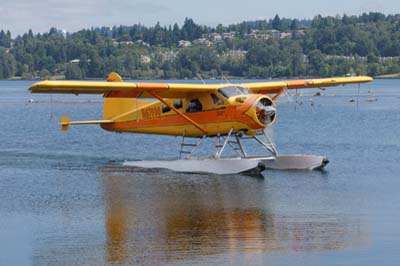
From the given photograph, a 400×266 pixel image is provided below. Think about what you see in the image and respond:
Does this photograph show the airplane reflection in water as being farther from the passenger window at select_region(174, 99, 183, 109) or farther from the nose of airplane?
the passenger window at select_region(174, 99, 183, 109)

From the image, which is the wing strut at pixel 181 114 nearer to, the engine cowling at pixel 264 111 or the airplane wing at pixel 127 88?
the airplane wing at pixel 127 88

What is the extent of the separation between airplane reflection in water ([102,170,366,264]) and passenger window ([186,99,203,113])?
2.96 meters

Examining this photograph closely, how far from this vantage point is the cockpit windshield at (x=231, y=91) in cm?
2348

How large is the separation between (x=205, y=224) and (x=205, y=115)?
785cm

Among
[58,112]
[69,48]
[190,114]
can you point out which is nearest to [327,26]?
[69,48]

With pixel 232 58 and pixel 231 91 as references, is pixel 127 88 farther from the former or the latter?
pixel 232 58

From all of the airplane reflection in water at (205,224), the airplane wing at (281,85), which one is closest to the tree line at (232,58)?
the airplane wing at (281,85)

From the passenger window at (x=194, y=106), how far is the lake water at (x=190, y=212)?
1.70 meters

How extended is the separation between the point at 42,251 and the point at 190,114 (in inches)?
407

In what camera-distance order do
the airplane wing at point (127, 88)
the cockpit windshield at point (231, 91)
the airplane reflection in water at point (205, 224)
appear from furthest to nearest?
the cockpit windshield at point (231, 91) < the airplane wing at point (127, 88) < the airplane reflection in water at point (205, 224)

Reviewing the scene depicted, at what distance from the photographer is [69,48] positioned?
563ft

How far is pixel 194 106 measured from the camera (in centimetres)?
2430

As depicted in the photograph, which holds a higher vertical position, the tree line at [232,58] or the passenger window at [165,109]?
the passenger window at [165,109]

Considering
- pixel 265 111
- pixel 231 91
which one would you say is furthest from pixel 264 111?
pixel 231 91
